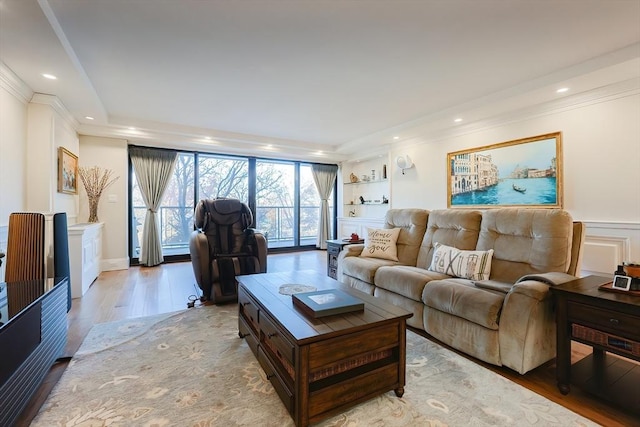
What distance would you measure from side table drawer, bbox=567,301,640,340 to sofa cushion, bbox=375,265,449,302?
3.00 ft

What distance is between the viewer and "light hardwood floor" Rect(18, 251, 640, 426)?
1511mm

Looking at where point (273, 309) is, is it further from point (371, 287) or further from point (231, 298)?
point (231, 298)

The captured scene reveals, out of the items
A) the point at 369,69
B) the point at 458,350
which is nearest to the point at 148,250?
the point at 369,69

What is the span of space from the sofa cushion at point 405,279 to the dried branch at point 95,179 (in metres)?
4.57

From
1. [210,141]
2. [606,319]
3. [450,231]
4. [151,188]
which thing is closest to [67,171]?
[151,188]

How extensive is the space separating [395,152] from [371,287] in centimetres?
328

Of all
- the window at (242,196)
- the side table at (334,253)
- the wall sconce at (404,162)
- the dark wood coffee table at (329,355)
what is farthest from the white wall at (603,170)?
the window at (242,196)

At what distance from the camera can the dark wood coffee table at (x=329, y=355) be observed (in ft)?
4.31

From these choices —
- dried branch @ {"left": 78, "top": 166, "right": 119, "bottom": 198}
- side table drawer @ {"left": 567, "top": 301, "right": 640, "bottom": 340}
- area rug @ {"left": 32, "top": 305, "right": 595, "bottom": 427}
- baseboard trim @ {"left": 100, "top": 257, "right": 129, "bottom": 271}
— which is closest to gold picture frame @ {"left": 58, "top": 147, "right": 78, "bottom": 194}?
dried branch @ {"left": 78, "top": 166, "right": 119, "bottom": 198}

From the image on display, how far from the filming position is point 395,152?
212 inches

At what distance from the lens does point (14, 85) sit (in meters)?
2.75

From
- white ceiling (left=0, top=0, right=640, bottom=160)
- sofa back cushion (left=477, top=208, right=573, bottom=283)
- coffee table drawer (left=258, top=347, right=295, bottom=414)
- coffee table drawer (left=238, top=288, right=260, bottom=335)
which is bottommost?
coffee table drawer (left=258, top=347, right=295, bottom=414)

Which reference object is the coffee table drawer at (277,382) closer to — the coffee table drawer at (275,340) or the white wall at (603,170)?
the coffee table drawer at (275,340)

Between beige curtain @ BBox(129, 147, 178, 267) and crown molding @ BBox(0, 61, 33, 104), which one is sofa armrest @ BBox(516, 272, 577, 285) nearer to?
crown molding @ BBox(0, 61, 33, 104)
